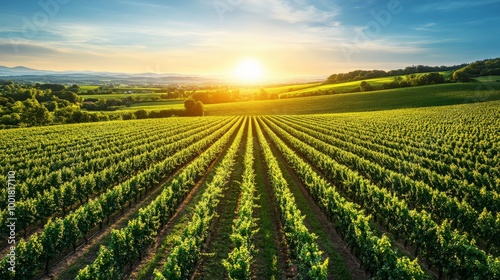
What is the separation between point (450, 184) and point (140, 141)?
3333cm

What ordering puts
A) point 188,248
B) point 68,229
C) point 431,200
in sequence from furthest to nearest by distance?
point 431,200, point 68,229, point 188,248

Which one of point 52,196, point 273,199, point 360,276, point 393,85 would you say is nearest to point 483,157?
point 273,199

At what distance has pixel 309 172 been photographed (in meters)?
21.6

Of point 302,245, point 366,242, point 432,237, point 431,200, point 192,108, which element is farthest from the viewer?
point 192,108

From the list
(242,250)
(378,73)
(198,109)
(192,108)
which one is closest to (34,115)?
(192,108)

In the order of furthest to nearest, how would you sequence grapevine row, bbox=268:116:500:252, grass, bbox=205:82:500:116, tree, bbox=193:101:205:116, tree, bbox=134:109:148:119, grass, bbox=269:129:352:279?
tree, bbox=193:101:205:116, tree, bbox=134:109:148:119, grass, bbox=205:82:500:116, grapevine row, bbox=268:116:500:252, grass, bbox=269:129:352:279

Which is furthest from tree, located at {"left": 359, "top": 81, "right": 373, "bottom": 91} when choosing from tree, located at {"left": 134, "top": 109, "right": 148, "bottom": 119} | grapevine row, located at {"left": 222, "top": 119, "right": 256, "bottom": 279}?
grapevine row, located at {"left": 222, "top": 119, "right": 256, "bottom": 279}

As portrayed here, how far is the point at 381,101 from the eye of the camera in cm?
10100

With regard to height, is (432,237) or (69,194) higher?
(432,237)

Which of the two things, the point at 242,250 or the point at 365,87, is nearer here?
the point at 242,250

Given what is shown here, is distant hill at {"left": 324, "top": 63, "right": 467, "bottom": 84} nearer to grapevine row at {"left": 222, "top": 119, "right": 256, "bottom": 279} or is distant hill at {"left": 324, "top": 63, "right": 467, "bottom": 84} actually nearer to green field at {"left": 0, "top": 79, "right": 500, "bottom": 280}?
green field at {"left": 0, "top": 79, "right": 500, "bottom": 280}

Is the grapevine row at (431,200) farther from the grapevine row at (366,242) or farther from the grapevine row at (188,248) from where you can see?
the grapevine row at (188,248)

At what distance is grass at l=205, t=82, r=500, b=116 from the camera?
295 feet

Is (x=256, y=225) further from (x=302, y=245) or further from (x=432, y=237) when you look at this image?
(x=432, y=237)
